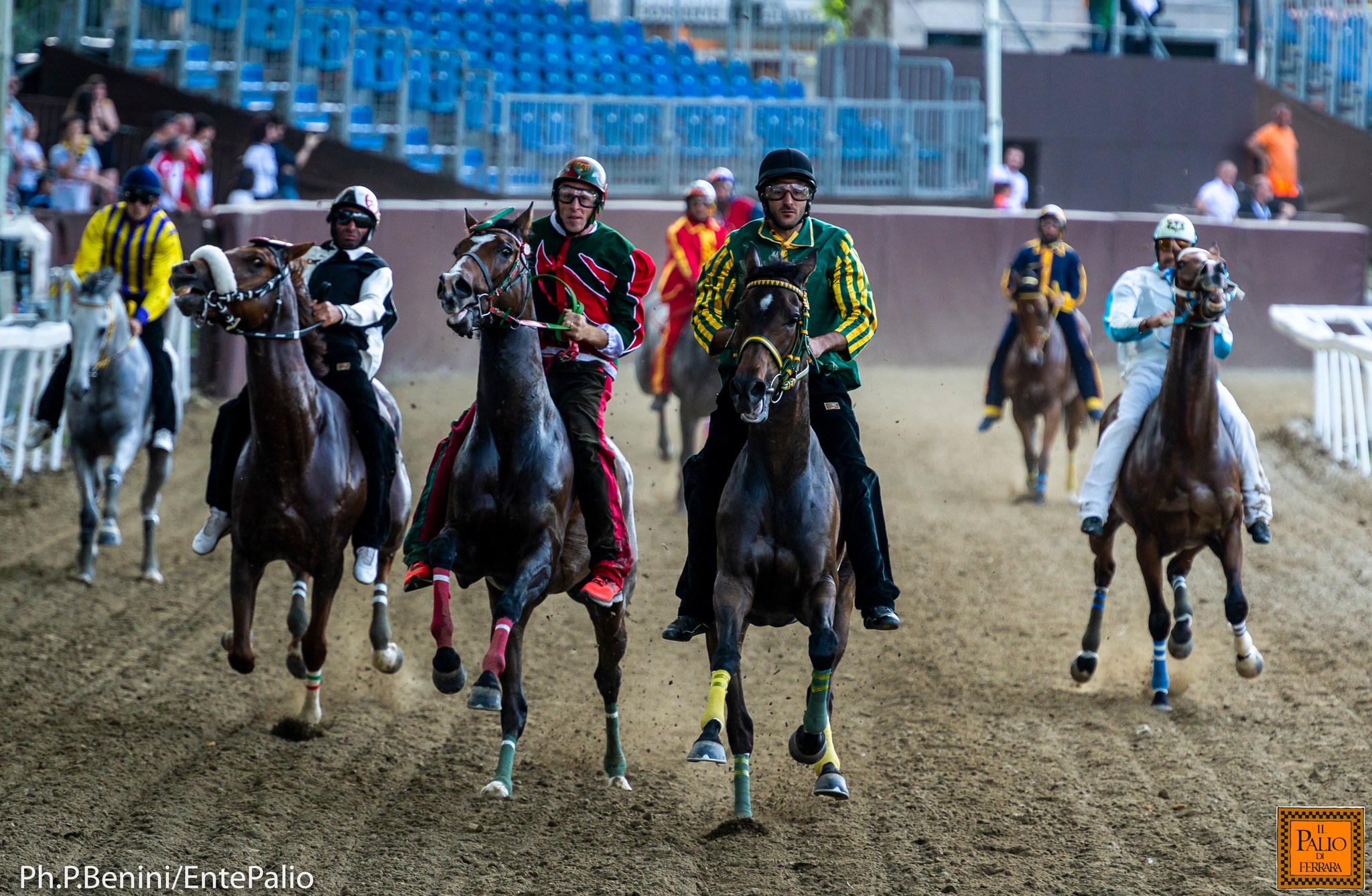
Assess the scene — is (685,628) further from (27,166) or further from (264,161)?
(27,166)

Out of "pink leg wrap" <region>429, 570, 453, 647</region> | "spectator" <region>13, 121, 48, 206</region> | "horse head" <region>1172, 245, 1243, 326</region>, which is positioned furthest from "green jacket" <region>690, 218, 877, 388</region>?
"spectator" <region>13, 121, 48, 206</region>

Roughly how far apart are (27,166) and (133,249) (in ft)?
29.1

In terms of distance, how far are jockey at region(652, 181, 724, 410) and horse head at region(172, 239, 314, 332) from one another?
616cm

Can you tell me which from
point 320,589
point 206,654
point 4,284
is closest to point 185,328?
point 4,284

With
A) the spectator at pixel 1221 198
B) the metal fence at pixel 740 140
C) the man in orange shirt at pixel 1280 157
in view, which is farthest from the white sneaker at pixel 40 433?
the man in orange shirt at pixel 1280 157

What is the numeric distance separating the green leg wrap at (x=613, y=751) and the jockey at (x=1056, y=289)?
8.17m

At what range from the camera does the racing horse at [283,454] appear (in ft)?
24.7

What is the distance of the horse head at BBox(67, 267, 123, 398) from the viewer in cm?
1101

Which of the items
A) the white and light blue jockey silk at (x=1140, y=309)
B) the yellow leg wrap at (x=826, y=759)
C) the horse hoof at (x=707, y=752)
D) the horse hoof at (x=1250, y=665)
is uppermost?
the white and light blue jockey silk at (x=1140, y=309)

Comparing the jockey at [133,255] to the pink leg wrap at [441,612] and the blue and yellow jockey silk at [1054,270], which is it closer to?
the pink leg wrap at [441,612]

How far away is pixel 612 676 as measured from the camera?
7848 millimetres

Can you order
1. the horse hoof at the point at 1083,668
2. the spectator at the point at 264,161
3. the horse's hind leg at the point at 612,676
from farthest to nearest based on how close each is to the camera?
the spectator at the point at 264,161
the horse hoof at the point at 1083,668
the horse's hind leg at the point at 612,676

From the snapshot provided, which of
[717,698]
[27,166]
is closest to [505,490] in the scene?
[717,698]

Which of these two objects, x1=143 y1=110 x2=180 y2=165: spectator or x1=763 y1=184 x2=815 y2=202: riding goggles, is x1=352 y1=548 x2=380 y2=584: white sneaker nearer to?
x1=763 y1=184 x2=815 y2=202: riding goggles
